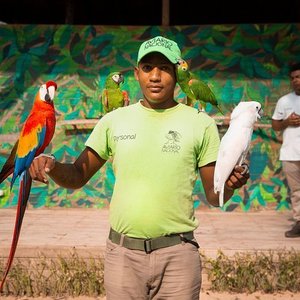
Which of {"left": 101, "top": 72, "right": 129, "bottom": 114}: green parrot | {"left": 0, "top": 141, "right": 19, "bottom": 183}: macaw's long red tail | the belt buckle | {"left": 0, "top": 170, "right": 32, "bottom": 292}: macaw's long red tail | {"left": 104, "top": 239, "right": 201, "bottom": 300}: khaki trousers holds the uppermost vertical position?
{"left": 101, "top": 72, "right": 129, "bottom": 114}: green parrot

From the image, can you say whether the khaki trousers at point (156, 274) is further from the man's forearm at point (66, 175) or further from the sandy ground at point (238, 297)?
the sandy ground at point (238, 297)

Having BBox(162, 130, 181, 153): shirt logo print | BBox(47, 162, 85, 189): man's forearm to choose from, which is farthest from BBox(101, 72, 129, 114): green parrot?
BBox(162, 130, 181, 153): shirt logo print

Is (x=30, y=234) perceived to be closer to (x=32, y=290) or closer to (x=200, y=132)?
(x=32, y=290)

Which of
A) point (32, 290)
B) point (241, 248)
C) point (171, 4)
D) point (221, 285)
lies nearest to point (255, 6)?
point (171, 4)

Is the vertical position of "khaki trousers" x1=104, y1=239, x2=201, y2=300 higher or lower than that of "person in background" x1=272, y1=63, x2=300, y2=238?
lower

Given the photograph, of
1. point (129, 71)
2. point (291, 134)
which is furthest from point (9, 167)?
point (129, 71)

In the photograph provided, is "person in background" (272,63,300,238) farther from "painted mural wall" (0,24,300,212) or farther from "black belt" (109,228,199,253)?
"black belt" (109,228,199,253)

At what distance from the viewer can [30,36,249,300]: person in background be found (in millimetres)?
2213

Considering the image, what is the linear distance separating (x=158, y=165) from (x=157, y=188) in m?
0.09

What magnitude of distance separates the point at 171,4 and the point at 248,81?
1.70 meters

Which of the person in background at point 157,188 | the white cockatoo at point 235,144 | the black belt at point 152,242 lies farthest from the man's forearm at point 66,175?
the white cockatoo at point 235,144

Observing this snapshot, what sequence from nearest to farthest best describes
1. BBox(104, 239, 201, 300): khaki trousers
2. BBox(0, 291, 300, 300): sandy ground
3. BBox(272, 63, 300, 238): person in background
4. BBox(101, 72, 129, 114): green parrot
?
BBox(104, 239, 201, 300): khaki trousers → BBox(101, 72, 129, 114): green parrot → BBox(0, 291, 300, 300): sandy ground → BBox(272, 63, 300, 238): person in background

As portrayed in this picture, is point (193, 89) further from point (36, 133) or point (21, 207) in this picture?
point (21, 207)

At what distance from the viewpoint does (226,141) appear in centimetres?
213
